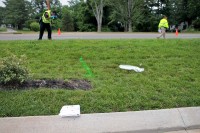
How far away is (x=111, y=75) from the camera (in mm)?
6324

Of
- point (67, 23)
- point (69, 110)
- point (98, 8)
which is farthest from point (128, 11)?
point (69, 110)

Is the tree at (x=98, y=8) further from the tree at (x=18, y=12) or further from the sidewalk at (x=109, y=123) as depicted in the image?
the sidewalk at (x=109, y=123)

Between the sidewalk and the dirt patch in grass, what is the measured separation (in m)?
1.26

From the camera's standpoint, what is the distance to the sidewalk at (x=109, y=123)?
13.0 feet

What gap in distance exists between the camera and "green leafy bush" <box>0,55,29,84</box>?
201 inches

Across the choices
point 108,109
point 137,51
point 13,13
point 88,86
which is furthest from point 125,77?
point 13,13

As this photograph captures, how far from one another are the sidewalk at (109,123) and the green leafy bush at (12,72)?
3.87 feet

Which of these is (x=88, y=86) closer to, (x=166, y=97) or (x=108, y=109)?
(x=108, y=109)

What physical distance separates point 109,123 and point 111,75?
2307 mm

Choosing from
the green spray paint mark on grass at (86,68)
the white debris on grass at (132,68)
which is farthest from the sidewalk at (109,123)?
the white debris on grass at (132,68)

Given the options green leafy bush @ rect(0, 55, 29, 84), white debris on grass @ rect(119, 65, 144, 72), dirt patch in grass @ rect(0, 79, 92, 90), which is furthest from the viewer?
white debris on grass @ rect(119, 65, 144, 72)

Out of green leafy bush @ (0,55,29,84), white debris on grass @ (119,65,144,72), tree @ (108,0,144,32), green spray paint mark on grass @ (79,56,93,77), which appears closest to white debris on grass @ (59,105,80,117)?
green leafy bush @ (0,55,29,84)

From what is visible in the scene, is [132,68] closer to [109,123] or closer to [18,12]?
[109,123]

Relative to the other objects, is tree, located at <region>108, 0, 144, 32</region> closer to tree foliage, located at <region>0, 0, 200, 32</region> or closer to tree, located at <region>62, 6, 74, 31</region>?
tree foliage, located at <region>0, 0, 200, 32</region>
